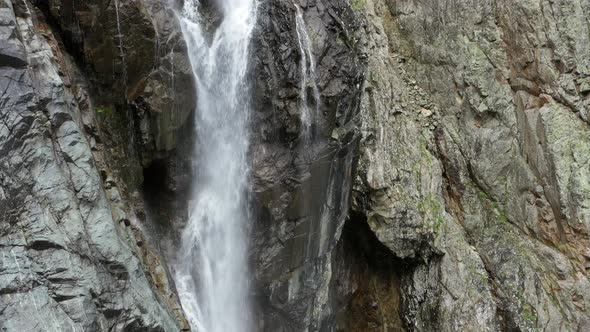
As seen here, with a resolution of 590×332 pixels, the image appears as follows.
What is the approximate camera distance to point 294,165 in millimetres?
12461

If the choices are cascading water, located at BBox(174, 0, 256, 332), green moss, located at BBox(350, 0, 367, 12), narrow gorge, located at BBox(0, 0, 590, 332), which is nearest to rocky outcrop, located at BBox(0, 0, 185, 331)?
narrow gorge, located at BBox(0, 0, 590, 332)

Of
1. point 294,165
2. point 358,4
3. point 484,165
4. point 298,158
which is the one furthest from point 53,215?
point 358,4

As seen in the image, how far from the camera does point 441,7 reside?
687 inches

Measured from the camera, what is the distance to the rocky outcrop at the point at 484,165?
1466 centimetres

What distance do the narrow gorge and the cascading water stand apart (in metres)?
0.05

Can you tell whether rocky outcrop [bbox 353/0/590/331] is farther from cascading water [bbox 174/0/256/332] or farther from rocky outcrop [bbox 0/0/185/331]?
rocky outcrop [bbox 0/0/185/331]

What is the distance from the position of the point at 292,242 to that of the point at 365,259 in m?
4.25

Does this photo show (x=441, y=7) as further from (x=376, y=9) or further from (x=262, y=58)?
(x=262, y=58)

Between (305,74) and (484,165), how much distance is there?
7.29 m

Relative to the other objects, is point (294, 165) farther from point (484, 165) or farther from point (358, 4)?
point (358, 4)

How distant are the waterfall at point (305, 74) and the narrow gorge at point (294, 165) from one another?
0.19 ft

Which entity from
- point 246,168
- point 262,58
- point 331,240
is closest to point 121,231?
point 246,168

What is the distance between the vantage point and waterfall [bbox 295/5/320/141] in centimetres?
1258

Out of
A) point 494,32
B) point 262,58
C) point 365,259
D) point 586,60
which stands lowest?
point 365,259
